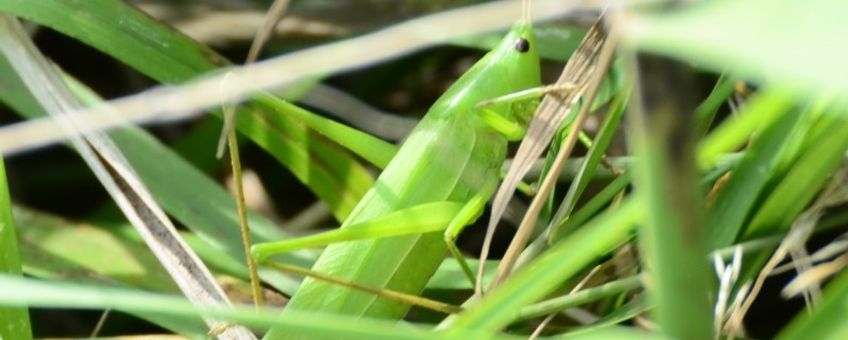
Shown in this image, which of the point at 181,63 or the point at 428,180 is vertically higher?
the point at 181,63

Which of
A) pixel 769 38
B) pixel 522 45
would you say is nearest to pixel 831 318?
pixel 769 38

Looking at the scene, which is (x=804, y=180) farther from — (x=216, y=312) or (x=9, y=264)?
(x=9, y=264)

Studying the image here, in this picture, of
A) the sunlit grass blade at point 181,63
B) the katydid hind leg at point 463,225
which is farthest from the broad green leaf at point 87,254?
the katydid hind leg at point 463,225

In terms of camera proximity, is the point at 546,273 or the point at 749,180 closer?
the point at 546,273

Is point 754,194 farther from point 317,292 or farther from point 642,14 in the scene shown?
point 642,14

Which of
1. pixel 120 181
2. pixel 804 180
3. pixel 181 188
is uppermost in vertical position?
pixel 181 188

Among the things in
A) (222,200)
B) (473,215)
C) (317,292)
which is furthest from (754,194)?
(222,200)
